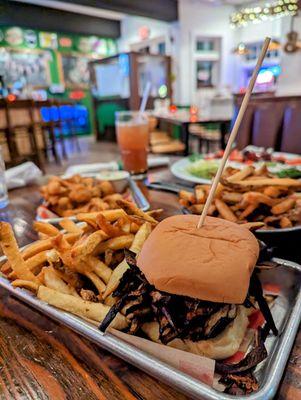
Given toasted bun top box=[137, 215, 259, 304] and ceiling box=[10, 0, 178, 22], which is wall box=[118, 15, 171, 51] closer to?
ceiling box=[10, 0, 178, 22]

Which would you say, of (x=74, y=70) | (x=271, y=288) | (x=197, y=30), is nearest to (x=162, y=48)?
(x=197, y=30)

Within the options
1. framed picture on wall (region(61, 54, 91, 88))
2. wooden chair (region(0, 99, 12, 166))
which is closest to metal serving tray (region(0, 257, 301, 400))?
wooden chair (region(0, 99, 12, 166))

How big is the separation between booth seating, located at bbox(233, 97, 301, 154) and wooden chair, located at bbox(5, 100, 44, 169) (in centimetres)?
383

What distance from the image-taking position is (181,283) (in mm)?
535

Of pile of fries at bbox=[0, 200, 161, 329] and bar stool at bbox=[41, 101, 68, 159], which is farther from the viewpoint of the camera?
bar stool at bbox=[41, 101, 68, 159]

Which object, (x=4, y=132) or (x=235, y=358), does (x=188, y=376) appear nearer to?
(x=235, y=358)

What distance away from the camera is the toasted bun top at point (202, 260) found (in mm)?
520

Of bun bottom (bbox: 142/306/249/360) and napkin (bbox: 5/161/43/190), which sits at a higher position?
bun bottom (bbox: 142/306/249/360)

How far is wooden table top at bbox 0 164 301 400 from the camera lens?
512 mm

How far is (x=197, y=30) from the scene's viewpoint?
10.9m

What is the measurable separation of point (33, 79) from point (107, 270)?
1258cm

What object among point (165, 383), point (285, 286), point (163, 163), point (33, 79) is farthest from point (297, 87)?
point (33, 79)

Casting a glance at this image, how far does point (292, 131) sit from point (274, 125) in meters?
0.29

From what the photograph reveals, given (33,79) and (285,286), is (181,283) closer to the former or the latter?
(285,286)
